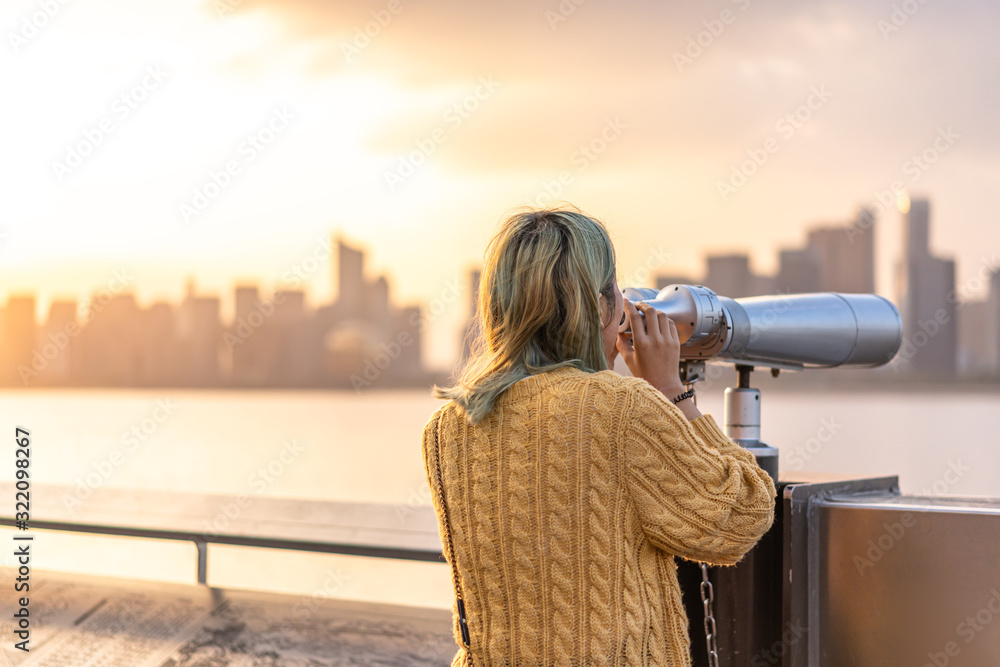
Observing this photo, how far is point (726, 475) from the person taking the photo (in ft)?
3.77

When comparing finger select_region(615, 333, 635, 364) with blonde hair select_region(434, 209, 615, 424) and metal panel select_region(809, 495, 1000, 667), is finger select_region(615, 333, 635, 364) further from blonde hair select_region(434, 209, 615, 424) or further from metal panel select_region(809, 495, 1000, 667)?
metal panel select_region(809, 495, 1000, 667)

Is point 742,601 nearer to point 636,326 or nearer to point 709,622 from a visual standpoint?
point 709,622

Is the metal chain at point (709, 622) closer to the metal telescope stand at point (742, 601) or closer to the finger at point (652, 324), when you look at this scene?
the metal telescope stand at point (742, 601)

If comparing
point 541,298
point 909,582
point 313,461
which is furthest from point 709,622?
point 313,461

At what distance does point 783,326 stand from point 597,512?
2.20 ft

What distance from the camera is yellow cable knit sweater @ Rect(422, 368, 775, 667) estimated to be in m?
1.13

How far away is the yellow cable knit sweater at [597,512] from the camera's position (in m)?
1.13

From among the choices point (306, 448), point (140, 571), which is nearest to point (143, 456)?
point (306, 448)

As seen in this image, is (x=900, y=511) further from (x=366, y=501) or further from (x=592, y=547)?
(x=366, y=501)

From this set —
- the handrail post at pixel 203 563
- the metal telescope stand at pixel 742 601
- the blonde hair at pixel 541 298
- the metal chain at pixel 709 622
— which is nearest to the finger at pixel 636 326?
the blonde hair at pixel 541 298

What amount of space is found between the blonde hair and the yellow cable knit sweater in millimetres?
33

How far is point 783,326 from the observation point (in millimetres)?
1649

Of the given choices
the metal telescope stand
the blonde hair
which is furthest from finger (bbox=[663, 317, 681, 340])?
the metal telescope stand

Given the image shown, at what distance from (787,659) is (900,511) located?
1.04 feet
